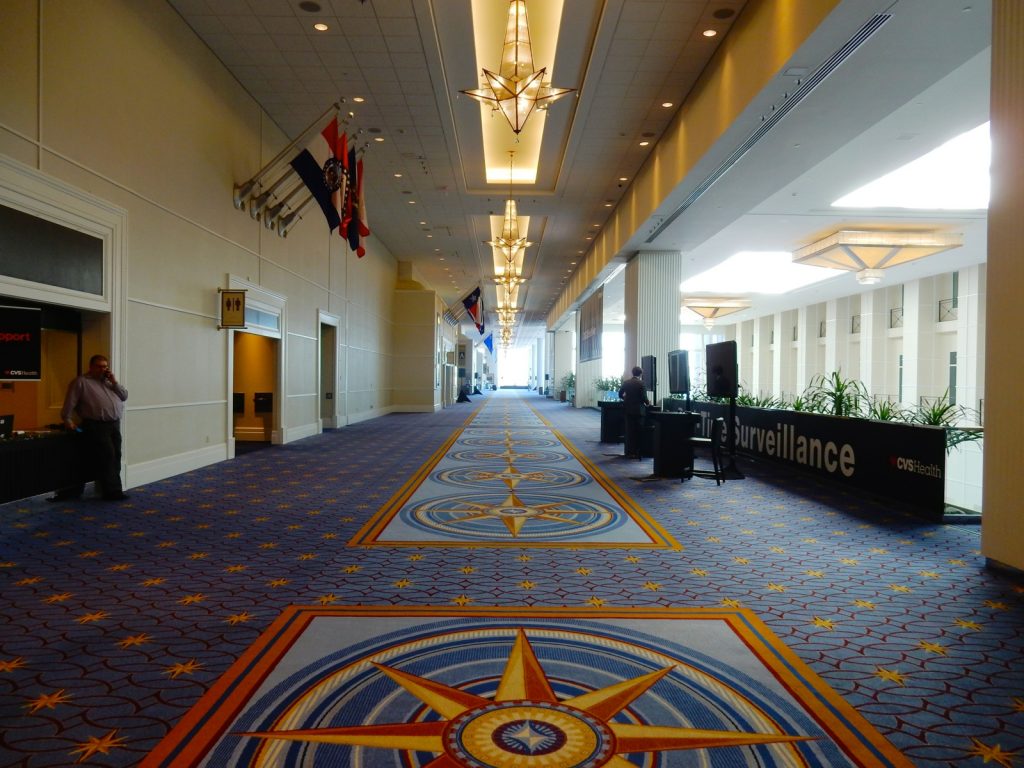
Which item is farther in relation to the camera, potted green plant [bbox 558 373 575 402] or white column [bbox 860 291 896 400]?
potted green plant [bbox 558 373 575 402]

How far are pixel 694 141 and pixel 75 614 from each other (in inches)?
348

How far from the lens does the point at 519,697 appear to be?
245 cm

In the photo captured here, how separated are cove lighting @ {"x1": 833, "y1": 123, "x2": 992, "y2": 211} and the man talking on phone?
38.3ft

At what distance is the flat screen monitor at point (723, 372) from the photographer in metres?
7.54

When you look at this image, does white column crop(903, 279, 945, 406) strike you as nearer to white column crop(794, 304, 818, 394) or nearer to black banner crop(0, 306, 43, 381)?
white column crop(794, 304, 818, 394)

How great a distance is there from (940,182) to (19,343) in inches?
557

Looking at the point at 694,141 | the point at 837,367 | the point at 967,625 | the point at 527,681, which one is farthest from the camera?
the point at 837,367

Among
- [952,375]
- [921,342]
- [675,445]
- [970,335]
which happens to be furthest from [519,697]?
[921,342]

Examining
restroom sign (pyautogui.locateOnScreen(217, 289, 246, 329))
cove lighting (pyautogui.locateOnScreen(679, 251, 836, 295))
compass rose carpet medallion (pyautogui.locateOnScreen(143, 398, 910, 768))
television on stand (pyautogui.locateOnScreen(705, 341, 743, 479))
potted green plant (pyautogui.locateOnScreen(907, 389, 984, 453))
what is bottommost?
Result: compass rose carpet medallion (pyautogui.locateOnScreen(143, 398, 910, 768))

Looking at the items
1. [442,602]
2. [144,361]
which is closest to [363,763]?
[442,602]

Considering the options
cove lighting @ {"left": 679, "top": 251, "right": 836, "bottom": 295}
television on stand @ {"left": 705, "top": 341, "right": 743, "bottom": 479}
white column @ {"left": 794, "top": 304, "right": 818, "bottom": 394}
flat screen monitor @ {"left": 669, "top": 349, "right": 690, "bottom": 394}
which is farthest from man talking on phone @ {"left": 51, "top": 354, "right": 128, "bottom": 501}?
white column @ {"left": 794, "top": 304, "right": 818, "bottom": 394}

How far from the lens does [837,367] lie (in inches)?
1029

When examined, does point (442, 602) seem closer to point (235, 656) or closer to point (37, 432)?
point (235, 656)

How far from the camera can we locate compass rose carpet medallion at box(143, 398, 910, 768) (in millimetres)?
2104
